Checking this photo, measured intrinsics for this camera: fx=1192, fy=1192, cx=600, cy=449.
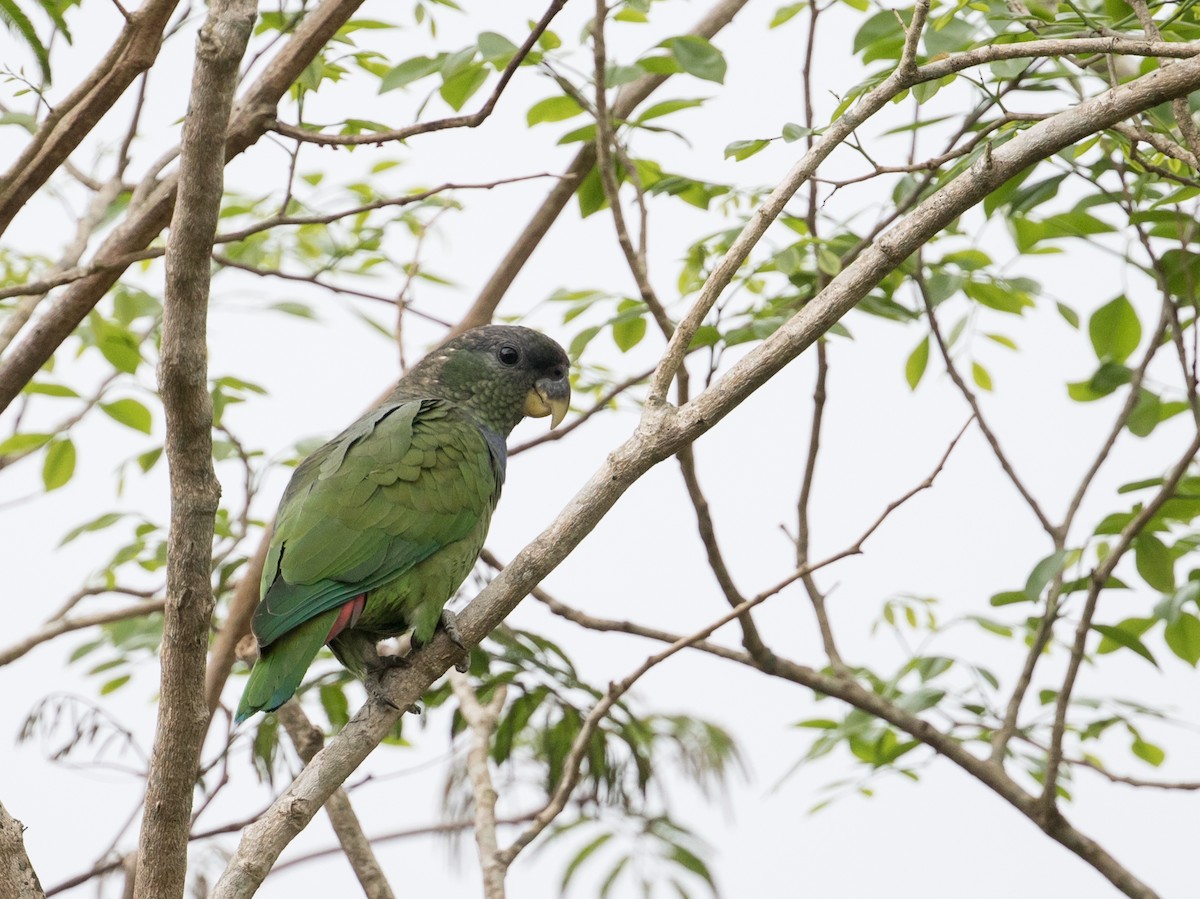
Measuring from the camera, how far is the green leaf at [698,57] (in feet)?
6.64

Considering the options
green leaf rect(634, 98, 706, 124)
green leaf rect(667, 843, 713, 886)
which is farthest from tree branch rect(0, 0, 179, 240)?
green leaf rect(667, 843, 713, 886)

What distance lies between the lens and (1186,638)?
222 centimetres

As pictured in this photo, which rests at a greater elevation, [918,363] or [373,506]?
[918,363]


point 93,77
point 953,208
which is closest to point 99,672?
point 93,77

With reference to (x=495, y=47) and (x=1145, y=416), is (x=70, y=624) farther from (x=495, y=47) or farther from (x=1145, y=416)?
(x=1145, y=416)

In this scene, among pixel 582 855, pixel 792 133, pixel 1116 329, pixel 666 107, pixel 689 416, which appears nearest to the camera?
pixel 689 416

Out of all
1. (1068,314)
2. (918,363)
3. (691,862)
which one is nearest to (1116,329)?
(1068,314)

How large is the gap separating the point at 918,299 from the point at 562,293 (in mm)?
745

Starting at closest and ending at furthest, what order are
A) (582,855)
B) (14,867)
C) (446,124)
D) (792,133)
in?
(14,867), (792,133), (446,124), (582,855)

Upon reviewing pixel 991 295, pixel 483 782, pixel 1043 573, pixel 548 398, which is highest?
pixel 991 295

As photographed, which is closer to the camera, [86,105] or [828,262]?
[86,105]

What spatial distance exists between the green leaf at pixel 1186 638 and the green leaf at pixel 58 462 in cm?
228

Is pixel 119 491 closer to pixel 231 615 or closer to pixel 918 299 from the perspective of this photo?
pixel 231 615

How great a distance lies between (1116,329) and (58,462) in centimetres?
225
